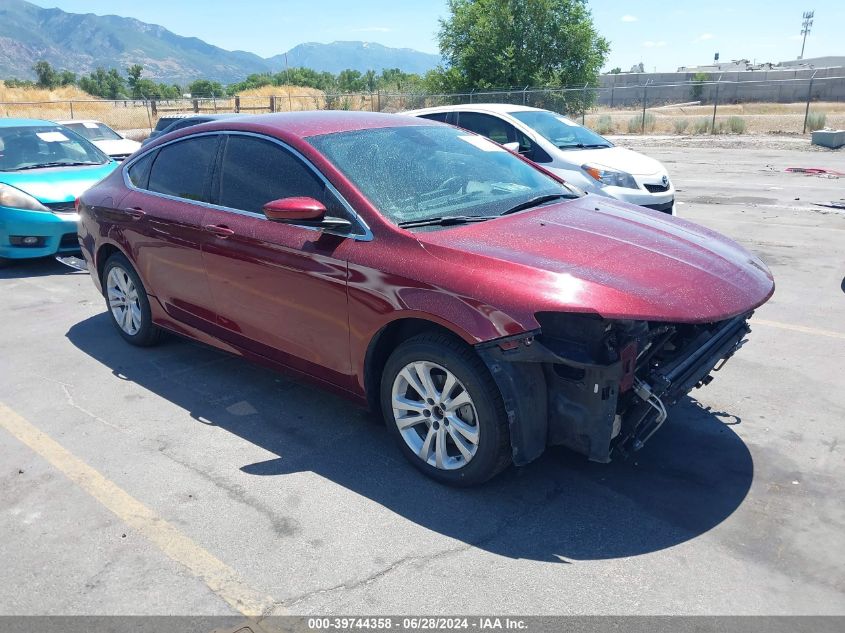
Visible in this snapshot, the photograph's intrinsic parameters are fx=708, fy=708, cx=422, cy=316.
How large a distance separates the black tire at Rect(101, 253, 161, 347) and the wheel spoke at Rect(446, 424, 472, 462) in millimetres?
3008

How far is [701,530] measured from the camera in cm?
323

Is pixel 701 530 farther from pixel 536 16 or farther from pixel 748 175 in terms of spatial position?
pixel 536 16

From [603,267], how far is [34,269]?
7711 millimetres

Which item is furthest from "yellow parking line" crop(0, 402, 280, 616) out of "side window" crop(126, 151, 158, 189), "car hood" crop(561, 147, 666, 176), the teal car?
"car hood" crop(561, 147, 666, 176)

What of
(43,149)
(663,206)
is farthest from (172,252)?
(663,206)

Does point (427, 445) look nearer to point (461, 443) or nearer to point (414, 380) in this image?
point (461, 443)

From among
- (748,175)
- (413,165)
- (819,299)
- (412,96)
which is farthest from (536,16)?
(413,165)

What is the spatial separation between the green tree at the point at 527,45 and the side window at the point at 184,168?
106 feet

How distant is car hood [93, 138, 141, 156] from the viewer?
1389cm

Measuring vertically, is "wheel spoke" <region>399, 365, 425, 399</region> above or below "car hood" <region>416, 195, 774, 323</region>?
below

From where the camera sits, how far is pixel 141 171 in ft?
17.9

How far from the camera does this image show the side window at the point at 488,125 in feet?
32.3

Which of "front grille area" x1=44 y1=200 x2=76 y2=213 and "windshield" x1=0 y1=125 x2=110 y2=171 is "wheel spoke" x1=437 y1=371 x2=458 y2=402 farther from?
"windshield" x1=0 y1=125 x2=110 y2=171

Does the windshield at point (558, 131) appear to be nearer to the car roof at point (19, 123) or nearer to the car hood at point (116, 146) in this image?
the car roof at point (19, 123)
